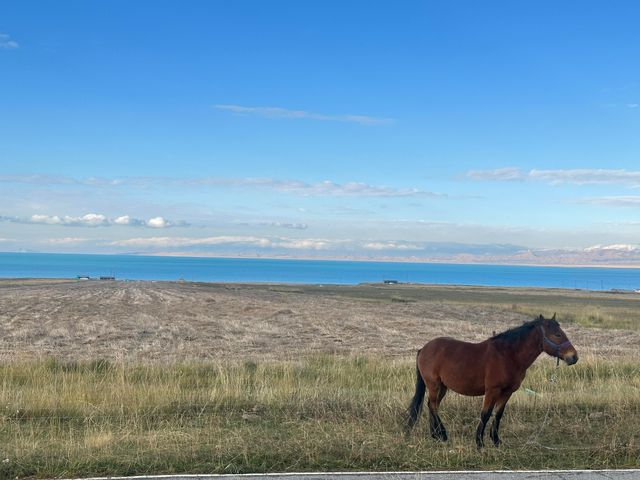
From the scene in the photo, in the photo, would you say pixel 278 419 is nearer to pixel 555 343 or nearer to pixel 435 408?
pixel 435 408

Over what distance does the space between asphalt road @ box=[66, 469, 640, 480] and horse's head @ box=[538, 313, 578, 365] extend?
135 centimetres

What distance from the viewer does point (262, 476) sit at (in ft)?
21.9

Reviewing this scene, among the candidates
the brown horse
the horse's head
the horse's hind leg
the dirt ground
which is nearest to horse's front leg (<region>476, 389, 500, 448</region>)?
the brown horse

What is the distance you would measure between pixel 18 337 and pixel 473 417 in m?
22.4

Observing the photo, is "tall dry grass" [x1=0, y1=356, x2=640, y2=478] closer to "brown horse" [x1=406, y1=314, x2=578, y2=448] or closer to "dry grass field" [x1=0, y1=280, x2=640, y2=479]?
"dry grass field" [x1=0, y1=280, x2=640, y2=479]

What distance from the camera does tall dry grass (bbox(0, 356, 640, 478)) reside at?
727cm

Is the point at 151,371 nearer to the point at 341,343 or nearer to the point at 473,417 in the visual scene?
the point at 473,417

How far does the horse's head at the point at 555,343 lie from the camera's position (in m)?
7.71

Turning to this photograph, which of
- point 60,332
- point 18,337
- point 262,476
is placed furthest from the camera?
point 60,332

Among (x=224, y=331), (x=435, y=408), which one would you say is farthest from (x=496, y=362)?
(x=224, y=331)

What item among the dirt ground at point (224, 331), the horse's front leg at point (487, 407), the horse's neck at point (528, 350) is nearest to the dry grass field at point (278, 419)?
the horse's front leg at point (487, 407)

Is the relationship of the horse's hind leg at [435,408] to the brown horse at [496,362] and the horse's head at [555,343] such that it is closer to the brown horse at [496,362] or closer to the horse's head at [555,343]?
the brown horse at [496,362]

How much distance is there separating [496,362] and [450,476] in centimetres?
167

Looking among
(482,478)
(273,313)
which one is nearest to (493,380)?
(482,478)
